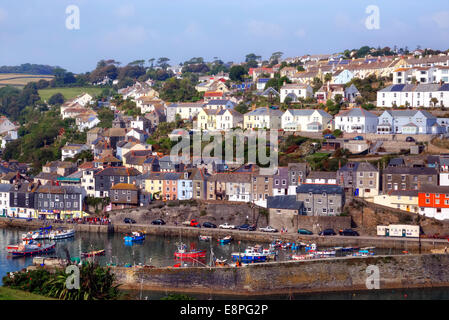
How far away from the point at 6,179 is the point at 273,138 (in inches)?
610

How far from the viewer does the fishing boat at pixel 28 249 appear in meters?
31.0

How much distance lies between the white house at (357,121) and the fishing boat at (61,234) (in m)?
16.0

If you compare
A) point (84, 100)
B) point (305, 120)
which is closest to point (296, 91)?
point (305, 120)

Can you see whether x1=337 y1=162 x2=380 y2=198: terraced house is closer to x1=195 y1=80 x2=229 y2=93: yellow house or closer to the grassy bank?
the grassy bank

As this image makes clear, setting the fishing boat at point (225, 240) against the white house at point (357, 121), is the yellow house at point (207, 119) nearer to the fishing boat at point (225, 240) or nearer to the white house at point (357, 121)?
the white house at point (357, 121)

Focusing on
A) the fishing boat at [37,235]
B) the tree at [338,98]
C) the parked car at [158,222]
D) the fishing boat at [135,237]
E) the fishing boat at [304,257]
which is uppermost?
the tree at [338,98]

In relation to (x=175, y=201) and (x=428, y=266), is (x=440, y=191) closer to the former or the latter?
(x=428, y=266)

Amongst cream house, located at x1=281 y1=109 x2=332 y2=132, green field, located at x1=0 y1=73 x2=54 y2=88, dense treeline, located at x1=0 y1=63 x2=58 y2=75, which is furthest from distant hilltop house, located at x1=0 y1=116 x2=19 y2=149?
dense treeline, located at x1=0 y1=63 x2=58 y2=75

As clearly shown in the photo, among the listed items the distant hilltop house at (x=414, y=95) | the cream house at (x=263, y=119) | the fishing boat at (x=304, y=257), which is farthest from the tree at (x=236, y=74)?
the fishing boat at (x=304, y=257)

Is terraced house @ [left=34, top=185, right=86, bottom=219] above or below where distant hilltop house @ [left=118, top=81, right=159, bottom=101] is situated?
below

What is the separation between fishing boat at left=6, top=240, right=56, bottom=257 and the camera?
31016 mm

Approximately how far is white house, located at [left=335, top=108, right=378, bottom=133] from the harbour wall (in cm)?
1532

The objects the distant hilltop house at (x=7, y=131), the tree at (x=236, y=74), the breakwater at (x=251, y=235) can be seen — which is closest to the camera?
the breakwater at (x=251, y=235)

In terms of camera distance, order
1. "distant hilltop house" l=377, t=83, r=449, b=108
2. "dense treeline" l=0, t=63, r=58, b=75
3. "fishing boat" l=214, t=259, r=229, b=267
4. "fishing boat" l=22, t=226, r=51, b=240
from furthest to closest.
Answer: "dense treeline" l=0, t=63, r=58, b=75 → "distant hilltop house" l=377, t=83, r=449, b=108 → "fishing boat" l=22, t=226, r=51, b=240 → "fishing boat" l=214, t=259, r=229, b=267
